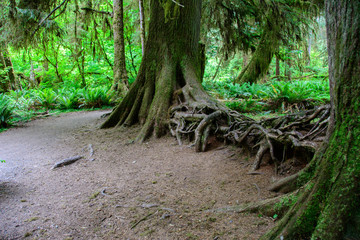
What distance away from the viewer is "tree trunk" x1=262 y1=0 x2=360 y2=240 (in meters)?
1.61

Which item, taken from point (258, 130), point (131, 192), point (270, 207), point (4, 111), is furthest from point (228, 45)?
point (270, 207)

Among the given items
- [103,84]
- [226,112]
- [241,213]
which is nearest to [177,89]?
[226,112]

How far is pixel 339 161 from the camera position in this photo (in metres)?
1.74

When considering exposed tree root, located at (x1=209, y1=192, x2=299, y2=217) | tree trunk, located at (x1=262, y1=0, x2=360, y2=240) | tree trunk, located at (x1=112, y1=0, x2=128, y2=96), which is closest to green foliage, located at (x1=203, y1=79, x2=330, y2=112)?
exposed tree root, located at (x1=209, y1=192, x2=299, y2=217)

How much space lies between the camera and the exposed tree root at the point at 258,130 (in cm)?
300

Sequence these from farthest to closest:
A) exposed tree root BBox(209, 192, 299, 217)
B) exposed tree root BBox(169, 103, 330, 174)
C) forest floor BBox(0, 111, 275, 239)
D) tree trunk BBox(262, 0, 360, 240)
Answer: exposed tree root BBox(169, 103, 330, 174) < forest floor BBox(0, 111, 275, 239) < exposed tree root BBox(209, 192, 299, 217) < tree trunk BBox(262, 0, 360, 240)

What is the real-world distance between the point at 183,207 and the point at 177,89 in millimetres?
3889

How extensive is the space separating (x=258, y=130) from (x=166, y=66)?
11.0 feet

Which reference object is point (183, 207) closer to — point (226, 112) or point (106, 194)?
point (106, 194)

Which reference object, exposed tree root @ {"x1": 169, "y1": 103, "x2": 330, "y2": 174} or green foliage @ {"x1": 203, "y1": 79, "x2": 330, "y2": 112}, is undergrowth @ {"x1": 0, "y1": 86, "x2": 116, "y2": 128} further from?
exposed tree root @ {"x1": 169, "y1": 103, "x2": 330, "y2": 174}

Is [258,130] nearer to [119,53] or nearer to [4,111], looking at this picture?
[4,111]

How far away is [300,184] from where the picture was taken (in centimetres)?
237

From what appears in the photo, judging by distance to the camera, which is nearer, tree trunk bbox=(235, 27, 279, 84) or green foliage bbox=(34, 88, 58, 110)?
tree trunk bbox=(235, 27, 279, 84)

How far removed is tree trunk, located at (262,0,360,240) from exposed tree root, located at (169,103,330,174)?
2.96ft
